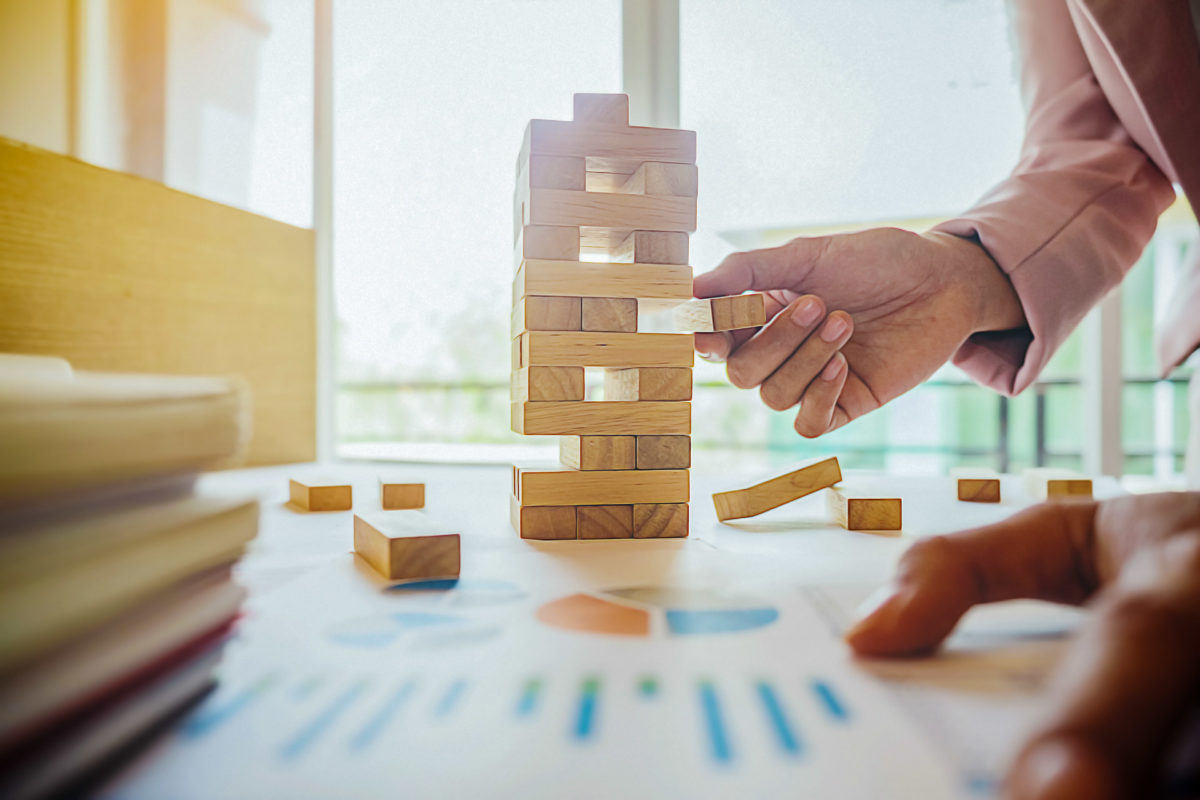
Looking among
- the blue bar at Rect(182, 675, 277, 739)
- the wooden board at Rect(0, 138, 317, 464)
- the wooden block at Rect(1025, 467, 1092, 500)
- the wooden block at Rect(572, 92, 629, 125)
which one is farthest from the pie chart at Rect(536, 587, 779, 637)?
the wooden board at Rect(0, 138, 317, 464)

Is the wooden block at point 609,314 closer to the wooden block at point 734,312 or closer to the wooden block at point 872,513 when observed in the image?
the wooden block at point 734,312

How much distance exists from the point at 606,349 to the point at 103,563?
0.63 m

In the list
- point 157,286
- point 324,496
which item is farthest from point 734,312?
point 157,286

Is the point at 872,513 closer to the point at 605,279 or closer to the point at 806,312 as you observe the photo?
the point at 806,312

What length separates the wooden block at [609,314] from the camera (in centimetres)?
91

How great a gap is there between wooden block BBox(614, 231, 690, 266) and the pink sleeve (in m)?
0.55

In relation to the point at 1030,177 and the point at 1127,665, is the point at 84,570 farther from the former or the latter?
the point at 1030,177

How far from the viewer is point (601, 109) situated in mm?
933

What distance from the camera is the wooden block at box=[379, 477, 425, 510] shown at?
1103 millimetres

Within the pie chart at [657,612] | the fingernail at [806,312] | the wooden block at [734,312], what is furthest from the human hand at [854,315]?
the pie chart at [657,612]

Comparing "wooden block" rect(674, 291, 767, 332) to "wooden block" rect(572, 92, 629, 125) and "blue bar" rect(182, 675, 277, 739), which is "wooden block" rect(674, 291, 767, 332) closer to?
"wooden block" rect(572, 92, 629, 125)

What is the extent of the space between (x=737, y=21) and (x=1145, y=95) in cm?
133

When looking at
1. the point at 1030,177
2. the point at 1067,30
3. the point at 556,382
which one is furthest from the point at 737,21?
the point at 556,382

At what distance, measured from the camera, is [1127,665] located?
0.90 feet
